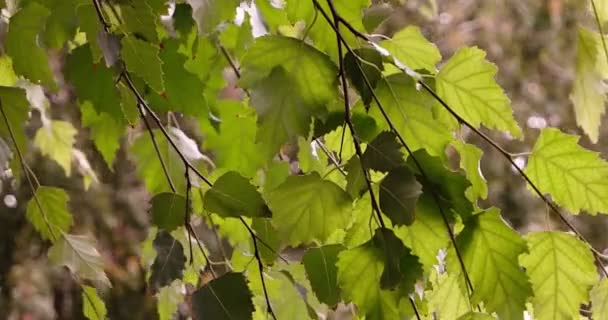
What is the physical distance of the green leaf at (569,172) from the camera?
0.44 meters

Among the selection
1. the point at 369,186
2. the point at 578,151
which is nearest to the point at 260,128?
the point at 369,186

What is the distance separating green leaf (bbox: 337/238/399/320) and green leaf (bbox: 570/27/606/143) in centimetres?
22

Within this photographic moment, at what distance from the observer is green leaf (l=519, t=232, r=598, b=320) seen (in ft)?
1.45

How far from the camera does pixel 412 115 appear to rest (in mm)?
430

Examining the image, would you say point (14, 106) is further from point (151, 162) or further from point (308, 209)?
point (308, 209)

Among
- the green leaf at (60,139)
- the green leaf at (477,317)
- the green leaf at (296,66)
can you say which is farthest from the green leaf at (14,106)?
the green leaf at (60,139)

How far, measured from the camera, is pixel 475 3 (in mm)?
2883

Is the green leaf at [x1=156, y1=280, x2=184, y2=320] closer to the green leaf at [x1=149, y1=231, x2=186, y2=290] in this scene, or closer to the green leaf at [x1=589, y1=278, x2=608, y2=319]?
the green leaf at [x1=149, y1=231, x2=186, y2=290]

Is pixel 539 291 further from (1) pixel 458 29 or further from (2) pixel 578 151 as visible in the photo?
(1) pixel 458 29

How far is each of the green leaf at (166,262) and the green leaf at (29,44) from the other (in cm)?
14

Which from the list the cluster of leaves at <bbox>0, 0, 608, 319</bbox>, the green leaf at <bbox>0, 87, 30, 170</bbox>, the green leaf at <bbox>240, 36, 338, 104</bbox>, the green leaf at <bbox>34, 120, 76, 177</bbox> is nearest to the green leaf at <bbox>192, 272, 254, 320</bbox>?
the cluster of leaves at <bbox>0, 0, 608, 319</bbox>

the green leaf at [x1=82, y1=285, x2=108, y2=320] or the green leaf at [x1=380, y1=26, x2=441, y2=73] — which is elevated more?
the green leaf at [x1=380, y1=26, x2=441, y2=73]

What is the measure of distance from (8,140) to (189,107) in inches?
5.7

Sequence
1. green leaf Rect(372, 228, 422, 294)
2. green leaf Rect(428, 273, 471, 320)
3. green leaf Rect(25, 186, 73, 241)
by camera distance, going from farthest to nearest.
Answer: green leaf Rect(25, 186, 73, 241) < green leaf Rect(428, 273, 471, 320) < green leaf Rect(372, 228, 422, 294)
